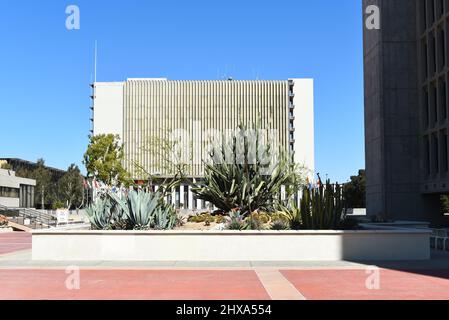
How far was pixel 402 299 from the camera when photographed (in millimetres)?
9297

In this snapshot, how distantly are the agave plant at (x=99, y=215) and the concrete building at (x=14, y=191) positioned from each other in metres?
55.6

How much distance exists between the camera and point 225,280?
38.2 feet

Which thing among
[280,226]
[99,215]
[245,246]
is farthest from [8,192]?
[245,246]

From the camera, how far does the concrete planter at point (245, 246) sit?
15.6 meters

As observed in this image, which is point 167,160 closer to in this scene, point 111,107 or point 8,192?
point 8,192

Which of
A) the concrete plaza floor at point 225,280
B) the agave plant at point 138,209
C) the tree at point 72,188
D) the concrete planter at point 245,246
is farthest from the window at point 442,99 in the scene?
the tree at point 72,188

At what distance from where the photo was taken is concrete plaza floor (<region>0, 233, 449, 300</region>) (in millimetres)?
9758

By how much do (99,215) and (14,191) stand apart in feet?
207

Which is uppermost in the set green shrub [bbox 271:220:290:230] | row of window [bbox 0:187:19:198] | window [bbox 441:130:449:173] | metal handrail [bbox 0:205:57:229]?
window [bbox 441:130:449:173]

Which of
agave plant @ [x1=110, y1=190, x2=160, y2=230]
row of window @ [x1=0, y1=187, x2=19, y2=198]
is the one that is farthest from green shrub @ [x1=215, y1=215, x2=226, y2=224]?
row of window @ [x1=0, y1=187, x2=19, y2=198]

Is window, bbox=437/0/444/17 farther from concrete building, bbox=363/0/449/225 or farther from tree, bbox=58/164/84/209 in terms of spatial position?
tree, bbox=58/164/84/209

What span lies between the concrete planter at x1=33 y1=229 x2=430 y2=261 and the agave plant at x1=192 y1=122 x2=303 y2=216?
471 cm
